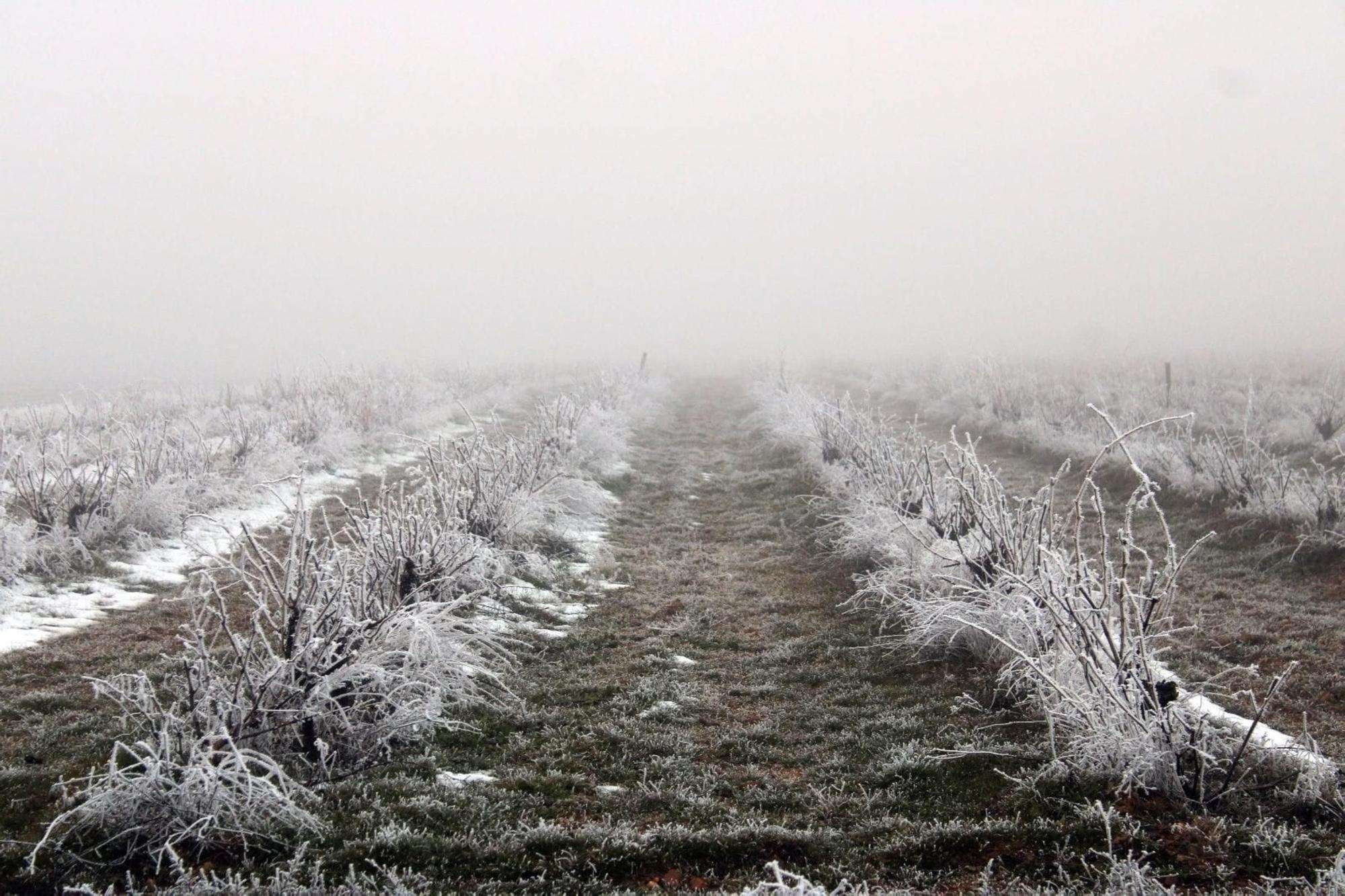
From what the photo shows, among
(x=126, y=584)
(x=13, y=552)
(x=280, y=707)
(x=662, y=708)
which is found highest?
(x=13, y=552)

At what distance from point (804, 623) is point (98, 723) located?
4.54 metres

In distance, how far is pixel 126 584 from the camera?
6.19 metres

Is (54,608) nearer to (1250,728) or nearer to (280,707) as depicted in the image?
(280,707)

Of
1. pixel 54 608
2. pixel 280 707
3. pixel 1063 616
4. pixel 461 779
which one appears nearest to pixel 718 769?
pixel 461 779

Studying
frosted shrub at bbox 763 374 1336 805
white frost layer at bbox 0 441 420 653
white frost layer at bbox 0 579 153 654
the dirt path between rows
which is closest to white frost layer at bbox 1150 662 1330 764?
frosted shrub at bbox 763 374 1336 805

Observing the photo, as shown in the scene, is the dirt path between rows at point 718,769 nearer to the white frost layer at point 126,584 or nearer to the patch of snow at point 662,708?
the patch of snow at point 662,708

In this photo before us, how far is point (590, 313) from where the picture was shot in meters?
91.6

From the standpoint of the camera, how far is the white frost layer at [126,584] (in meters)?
5.07

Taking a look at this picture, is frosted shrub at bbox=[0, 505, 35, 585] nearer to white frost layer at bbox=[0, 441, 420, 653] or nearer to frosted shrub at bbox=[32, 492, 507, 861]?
white frost layer at bbox=[0, 441, 420, 653]

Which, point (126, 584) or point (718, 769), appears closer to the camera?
point (718, 769)

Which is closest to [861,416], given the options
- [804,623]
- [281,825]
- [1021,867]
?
[804,623]

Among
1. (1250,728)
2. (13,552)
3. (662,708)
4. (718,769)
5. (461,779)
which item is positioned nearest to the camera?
(1250,728)

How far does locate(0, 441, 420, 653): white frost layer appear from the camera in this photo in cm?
507

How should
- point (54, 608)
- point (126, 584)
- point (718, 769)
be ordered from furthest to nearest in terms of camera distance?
point (126, 584)
point (54, 608)
point (718, 769)
